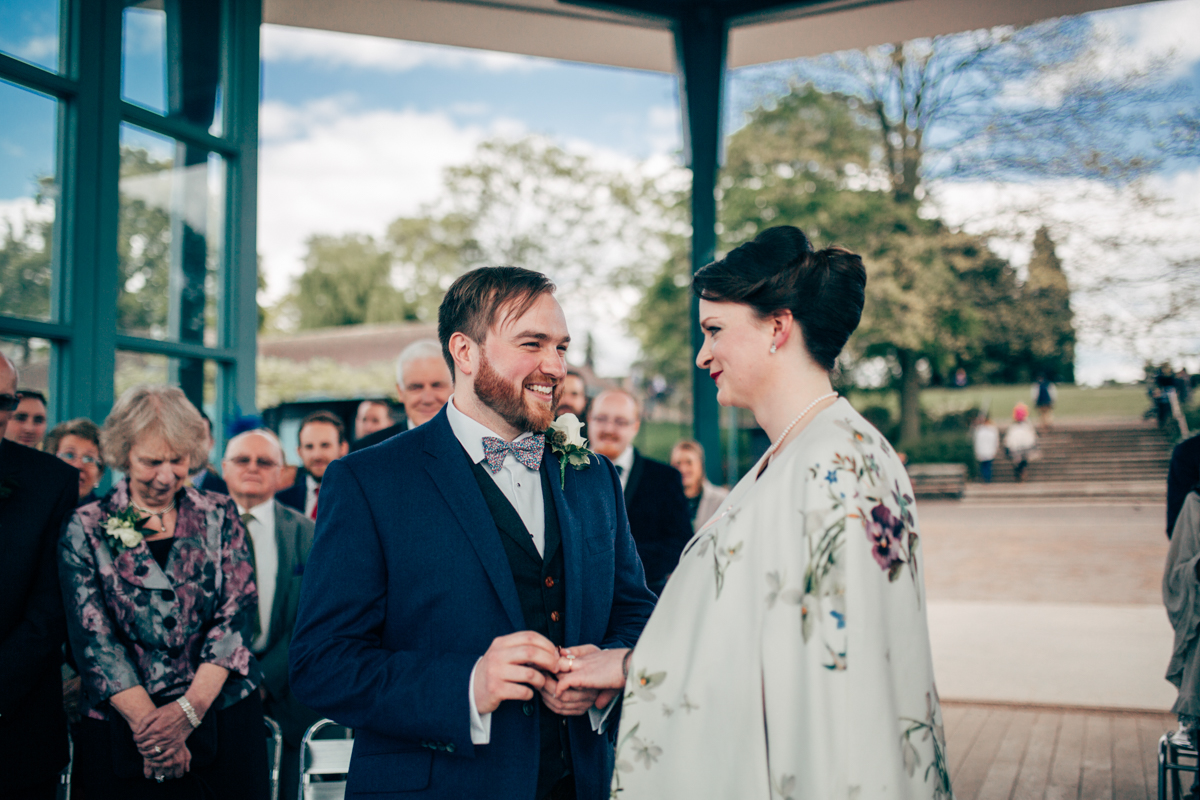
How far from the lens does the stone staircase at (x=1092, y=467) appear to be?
66.4ft

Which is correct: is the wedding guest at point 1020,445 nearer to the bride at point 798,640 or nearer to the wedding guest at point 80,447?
the wedding guest at point 80,447

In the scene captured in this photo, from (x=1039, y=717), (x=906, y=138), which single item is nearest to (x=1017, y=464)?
(x=906, y=138)

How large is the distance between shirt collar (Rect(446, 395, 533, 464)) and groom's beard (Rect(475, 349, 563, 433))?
0.12 ft

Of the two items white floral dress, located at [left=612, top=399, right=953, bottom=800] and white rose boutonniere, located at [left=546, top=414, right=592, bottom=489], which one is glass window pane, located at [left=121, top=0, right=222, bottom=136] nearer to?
white rose boutonniere, located at [left=546, top=414, right=592, bottom=489]

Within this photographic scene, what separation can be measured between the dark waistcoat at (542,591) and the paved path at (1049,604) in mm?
5277

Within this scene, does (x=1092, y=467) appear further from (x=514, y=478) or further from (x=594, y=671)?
(x=594, y=671)

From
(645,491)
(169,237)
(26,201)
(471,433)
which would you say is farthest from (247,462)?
(169,237)

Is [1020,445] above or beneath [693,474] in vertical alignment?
beneath

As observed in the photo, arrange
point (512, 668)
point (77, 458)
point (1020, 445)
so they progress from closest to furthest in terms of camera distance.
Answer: point (512, 668) < point (77, 458) < point (1020, 445)

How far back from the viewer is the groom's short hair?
1.80 m

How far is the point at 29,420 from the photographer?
13.1 feet

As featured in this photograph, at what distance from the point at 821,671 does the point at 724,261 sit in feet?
2.37

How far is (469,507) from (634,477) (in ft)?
8.01

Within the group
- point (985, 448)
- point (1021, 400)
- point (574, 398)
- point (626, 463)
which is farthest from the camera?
point (1021, 400)
